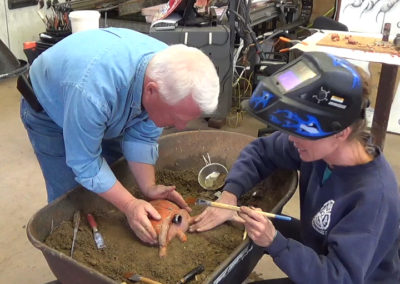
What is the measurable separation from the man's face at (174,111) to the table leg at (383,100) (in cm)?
160

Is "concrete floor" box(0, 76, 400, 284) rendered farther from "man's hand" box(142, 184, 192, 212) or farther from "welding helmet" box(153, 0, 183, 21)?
"welding helmet" box(153, 0, 183, 21)

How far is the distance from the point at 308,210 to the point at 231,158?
55 cm

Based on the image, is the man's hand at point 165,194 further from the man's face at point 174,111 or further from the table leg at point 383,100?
the table leg at point 383,100

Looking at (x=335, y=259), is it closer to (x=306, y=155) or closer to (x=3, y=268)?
(x=306, y=155)

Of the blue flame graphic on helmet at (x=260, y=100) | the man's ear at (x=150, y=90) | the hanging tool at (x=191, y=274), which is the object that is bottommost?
the hanging tool at (x=191, y=274)

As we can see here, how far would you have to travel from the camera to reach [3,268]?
2.02m

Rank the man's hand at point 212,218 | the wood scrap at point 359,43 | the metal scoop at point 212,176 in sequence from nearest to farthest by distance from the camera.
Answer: the man's hand at point 212,218 < the metal scoop at point 212,176 < the wood scrap at point 359,43

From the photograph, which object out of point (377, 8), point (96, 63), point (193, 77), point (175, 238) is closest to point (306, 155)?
point (193, 77)

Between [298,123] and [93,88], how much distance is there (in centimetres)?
56

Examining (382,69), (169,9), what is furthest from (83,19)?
(382,69)

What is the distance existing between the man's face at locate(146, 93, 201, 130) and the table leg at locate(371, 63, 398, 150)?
5.26 ft

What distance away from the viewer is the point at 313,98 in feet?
3.24

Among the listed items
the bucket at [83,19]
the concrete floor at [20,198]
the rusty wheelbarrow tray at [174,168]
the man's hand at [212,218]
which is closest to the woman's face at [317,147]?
the rusty wheelbarrow tray at [174,168]

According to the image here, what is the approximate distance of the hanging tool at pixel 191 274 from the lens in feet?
4.03
